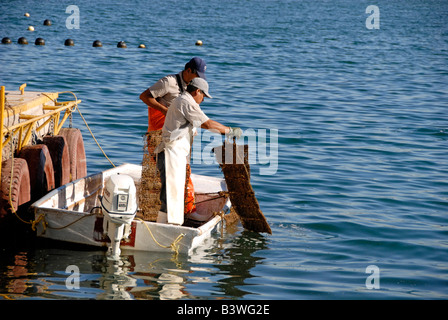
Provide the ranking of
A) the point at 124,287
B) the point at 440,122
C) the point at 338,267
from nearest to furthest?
the point at 124,287
the point at 338,267
the point at 440,122

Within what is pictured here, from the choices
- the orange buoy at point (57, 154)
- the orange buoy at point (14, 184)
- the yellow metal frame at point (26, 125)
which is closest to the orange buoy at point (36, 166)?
the yellow metal frame at point (26, 125)

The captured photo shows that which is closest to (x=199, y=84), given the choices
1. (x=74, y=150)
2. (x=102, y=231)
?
(x=102, y=231)

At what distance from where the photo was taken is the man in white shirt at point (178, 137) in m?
8.26

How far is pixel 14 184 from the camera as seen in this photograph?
8.23 metres

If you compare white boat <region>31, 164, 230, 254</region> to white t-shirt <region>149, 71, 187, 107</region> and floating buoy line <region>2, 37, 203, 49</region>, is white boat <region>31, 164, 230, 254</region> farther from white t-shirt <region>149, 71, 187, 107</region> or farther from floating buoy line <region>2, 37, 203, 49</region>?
floating buoy line <region>2, 37, 203, 49</region>

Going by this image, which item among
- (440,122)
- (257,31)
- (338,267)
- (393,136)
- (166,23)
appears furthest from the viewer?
(166,23)

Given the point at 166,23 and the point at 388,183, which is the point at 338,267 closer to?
the point at 388,183

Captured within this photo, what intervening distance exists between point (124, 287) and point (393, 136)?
10.6 metres

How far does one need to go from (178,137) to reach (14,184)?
207 cm

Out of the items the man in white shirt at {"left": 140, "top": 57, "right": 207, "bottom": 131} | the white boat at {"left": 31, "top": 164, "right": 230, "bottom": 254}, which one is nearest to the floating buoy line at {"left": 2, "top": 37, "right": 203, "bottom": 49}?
the man in white shirt at {"left": 140, "top": 57, "right": 207, "bottom": 131}

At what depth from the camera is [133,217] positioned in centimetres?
780

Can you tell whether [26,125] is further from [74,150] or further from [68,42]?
[68,42]
